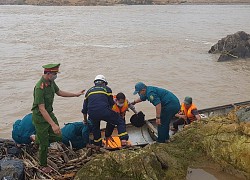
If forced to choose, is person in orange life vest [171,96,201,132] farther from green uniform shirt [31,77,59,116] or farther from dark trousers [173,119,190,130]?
green uniform shirt [31,77,59,116]

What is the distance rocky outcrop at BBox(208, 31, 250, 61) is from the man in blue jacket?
56.9 feet

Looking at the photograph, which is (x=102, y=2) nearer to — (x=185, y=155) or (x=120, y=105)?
(x=120, y=105)

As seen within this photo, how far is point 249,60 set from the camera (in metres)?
24.0

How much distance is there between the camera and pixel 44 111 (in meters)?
5.39

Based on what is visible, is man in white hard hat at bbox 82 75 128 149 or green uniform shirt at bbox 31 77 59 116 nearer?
green uniform shirt at bbox 31 77 59 116

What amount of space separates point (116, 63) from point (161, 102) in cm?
1504

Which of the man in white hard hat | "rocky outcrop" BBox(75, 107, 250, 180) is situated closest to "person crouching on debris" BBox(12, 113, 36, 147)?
the man in white hard hat

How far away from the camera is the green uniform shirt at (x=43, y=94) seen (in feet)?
17.8

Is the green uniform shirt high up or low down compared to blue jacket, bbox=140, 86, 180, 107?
up

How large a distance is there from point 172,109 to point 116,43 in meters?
22.9

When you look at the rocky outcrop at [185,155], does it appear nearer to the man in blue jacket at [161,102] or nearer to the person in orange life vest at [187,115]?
the man in blue jacket at [161,102]

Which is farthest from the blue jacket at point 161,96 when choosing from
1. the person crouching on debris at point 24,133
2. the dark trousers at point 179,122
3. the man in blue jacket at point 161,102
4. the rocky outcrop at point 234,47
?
the rocky outcrop at point 234,47

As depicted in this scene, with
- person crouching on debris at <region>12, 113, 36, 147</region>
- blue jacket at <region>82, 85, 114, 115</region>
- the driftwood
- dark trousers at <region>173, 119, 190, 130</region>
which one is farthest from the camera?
dark trousers at <region>173, 119, 190, 130</region>

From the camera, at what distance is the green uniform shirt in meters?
5.42
